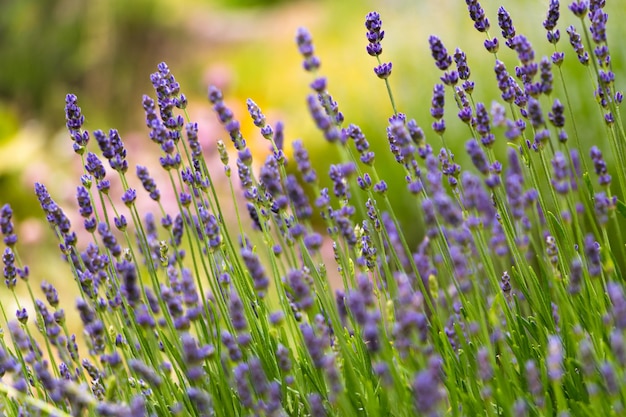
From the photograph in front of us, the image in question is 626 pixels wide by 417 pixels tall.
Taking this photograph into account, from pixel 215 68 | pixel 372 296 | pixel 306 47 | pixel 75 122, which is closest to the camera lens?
pixel 306 47

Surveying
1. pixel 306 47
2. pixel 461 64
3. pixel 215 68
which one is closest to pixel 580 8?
pixel 461 64

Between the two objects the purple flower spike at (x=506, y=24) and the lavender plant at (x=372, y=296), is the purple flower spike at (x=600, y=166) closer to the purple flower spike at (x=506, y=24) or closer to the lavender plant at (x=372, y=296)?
the lavender plant at (x=372, y=296)

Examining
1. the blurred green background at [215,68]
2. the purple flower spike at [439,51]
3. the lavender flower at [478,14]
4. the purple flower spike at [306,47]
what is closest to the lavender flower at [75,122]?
the purple flower spike at [306,47]

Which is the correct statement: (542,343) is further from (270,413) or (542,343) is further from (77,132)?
(77,132)

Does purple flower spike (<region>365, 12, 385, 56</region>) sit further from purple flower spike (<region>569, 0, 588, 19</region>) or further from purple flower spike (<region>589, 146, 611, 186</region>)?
purple flower spike (<region>589, 146, 611, 186</region>)

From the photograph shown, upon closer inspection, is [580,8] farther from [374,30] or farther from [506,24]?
[374,30]

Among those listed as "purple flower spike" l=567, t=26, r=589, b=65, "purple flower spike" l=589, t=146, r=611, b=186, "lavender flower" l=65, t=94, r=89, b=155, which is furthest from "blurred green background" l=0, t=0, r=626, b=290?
"lavender flower" l=65, t=94, r=89, b=155

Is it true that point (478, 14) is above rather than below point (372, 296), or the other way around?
above

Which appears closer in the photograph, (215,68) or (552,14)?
(552,14)
